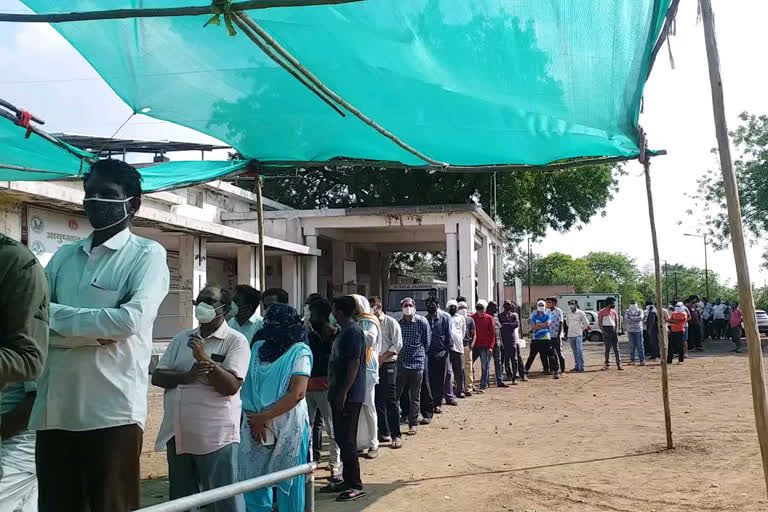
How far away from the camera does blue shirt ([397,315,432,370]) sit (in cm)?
945

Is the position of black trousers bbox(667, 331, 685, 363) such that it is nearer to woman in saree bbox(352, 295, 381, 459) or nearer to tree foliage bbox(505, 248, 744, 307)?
woman in saree bbox(352, 295, 381, 459)

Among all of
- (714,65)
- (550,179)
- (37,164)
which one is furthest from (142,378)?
(550,179)

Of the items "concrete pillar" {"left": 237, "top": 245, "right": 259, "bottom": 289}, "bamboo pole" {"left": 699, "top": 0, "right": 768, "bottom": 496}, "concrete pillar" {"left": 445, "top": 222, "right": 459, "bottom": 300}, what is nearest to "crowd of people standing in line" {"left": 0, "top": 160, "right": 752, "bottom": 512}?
"bamboo pole" {"left": 699, "top": 0, "right": 768, "bottom": 496}

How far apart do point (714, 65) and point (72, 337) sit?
393 centimetres

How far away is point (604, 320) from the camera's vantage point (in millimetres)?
17188

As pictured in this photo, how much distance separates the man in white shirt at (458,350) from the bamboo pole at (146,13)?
9151 millimetres

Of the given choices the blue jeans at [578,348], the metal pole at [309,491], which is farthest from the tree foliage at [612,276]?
the metal pole at [309,491]

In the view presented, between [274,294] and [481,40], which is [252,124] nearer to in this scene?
[274,294]

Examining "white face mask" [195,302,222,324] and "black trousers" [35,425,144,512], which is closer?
"black trousers" [35,425,144,512]

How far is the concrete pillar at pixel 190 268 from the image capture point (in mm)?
16672

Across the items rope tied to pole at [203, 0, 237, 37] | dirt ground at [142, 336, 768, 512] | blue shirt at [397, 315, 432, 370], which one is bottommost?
dirt ground at [142, 336, 768, 512]

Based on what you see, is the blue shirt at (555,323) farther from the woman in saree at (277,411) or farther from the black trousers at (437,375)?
the woman in saree at (277,411)

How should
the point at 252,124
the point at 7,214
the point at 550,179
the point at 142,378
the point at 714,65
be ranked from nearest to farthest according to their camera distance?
the point at 142,378
the point at 714,65
the point at 252,124
the point at 7,214
the point at 550,179

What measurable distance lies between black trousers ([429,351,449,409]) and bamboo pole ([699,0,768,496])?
23.5 feet
